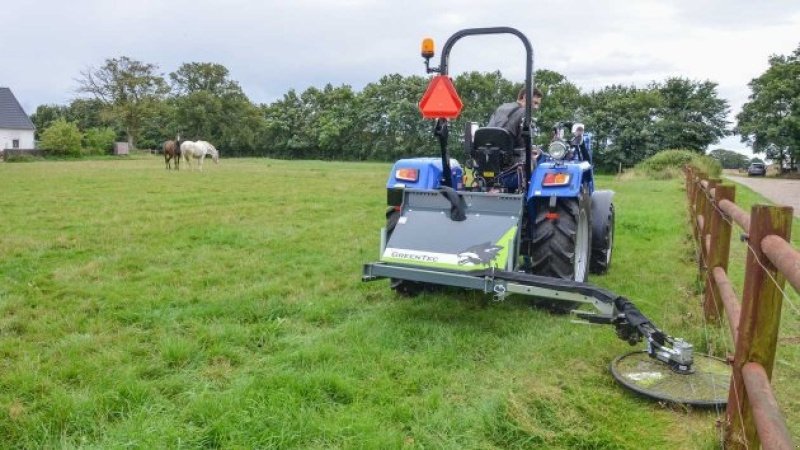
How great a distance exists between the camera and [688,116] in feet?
148

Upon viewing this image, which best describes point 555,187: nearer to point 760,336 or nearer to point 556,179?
point 556,179

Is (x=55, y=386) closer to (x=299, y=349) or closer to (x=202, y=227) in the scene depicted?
(x=299, y=349)

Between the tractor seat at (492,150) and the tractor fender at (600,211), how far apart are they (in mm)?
1313

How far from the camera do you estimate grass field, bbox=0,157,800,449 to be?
278 cm

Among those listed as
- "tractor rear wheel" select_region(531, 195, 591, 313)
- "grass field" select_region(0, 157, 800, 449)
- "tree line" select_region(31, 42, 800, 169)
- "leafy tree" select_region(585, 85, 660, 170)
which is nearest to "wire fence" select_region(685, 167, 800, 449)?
"grass field" select_region(0, 157, 800, 449)

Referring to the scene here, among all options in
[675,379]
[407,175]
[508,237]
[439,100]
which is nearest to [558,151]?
[508,237]

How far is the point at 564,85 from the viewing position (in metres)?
45.8

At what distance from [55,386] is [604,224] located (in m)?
4.69

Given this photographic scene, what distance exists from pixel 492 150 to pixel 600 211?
1681mm

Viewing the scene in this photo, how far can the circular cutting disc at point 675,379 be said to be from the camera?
10.2ft

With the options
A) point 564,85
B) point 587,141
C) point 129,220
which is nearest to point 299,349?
point 587,141

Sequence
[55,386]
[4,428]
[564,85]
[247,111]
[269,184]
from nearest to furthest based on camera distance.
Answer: [4,428] < [55,386] < [269,184] < [564,85] < [247,111]

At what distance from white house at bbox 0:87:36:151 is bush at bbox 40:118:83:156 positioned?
41.0 ft

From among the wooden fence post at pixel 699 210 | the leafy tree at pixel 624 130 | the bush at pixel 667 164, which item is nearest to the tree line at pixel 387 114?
the leafy tree at pixel 624 130
